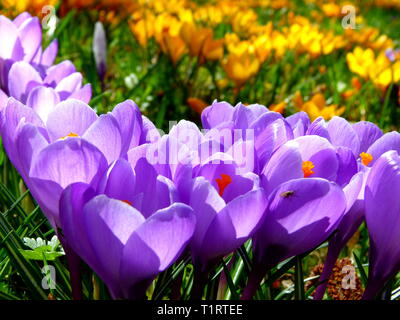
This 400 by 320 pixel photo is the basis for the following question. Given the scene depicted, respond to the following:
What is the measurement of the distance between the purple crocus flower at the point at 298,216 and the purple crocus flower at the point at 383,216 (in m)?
0.06

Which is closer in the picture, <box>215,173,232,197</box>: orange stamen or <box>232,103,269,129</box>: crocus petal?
<box>215,173,232,197</box>: orange stamen

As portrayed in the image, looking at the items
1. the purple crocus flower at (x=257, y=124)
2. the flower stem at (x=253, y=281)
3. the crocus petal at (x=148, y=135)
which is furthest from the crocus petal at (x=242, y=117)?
the flower stem at (x=253, y=281)

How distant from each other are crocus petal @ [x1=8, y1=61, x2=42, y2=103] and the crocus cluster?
0.38 m

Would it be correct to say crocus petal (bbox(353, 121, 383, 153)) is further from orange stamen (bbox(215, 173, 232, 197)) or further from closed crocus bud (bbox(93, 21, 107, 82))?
closed crocus bud (bbox(93, 21, 107, 82))

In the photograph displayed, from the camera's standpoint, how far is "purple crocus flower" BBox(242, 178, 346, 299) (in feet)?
2.06

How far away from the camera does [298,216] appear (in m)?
0.63

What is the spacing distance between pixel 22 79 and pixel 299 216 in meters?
0.69

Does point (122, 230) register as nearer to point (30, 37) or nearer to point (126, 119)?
point (126, 119)

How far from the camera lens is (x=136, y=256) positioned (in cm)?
58

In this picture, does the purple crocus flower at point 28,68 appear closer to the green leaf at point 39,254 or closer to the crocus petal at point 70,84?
the crocus petal at point 70,84

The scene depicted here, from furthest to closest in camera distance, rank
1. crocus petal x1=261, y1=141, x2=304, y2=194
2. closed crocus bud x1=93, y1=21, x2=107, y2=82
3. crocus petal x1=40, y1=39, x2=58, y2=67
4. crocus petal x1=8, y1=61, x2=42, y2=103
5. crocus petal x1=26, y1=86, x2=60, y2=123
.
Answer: closed crocus bud x1=93, y1=21, x2=107, y2=82, crocus petal x1=40, y1=39, x2=58, y2=67, crocus petal x1=8, y1=61, x2=42, y2=103, crocus petal x1=26, y1=86, x2=60, y2=123, crocus petal x1=261, y1=141, x2=304, y2=194

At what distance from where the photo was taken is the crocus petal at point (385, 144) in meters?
0.77

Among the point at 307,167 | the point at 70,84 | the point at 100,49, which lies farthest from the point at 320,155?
the point at 100,49


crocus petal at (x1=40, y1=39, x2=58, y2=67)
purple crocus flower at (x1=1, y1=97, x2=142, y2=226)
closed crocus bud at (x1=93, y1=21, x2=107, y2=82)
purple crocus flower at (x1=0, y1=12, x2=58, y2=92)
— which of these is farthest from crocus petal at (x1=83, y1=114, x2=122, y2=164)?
closed crocus bud at (x1=93, y1=21, x2=107, y2=82)
